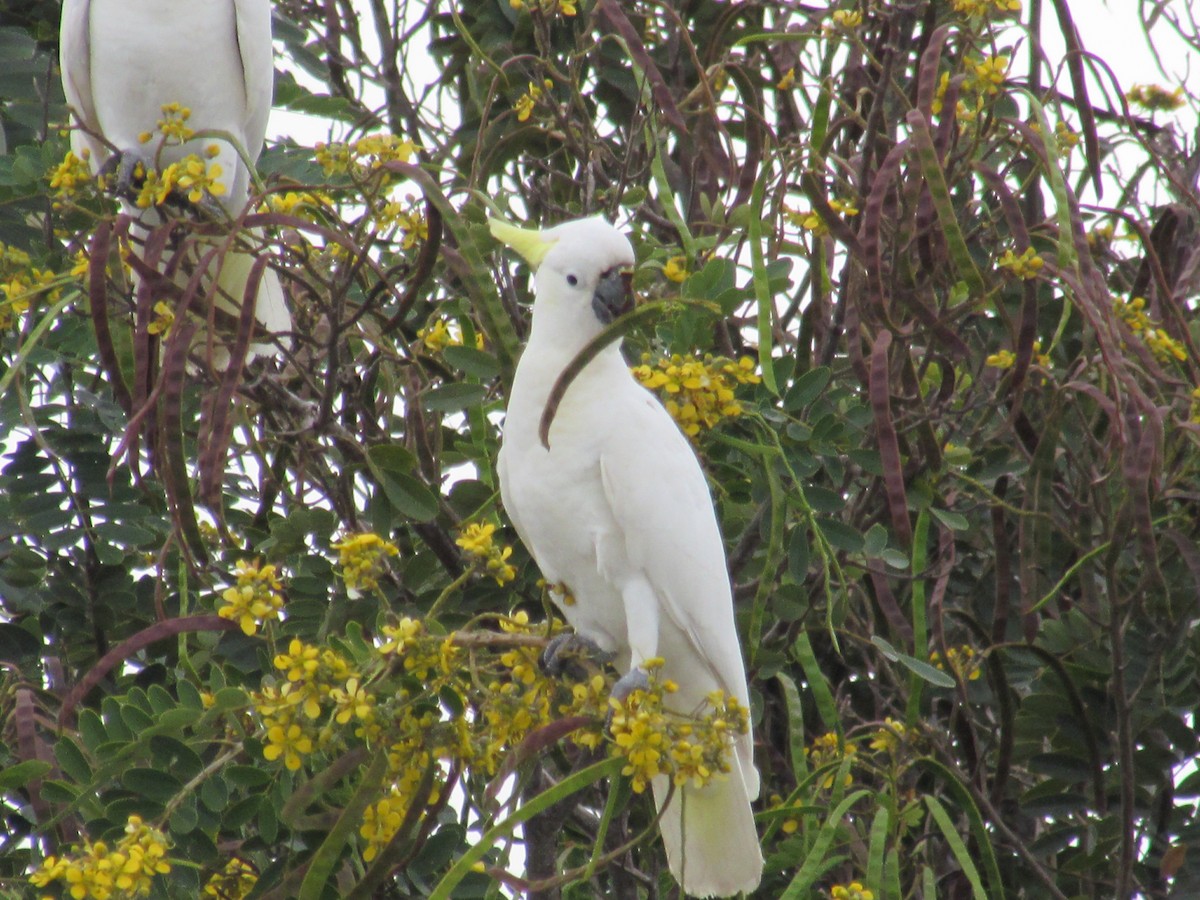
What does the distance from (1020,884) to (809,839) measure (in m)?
0.64

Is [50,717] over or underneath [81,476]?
underneath

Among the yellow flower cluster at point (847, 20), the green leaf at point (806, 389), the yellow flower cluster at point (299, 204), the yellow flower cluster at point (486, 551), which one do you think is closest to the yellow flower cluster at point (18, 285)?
the yellow flower cluster at point (299, 204)

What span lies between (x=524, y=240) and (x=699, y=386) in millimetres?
370

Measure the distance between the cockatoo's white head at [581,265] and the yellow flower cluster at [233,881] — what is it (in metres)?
0.87

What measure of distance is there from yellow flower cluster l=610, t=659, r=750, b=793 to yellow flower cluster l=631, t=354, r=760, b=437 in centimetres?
47

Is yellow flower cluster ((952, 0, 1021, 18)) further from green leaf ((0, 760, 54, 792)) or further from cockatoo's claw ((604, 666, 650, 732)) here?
green leaf ((0, 760, 54, 792))

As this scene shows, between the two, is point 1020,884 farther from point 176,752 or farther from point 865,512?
point 176,752

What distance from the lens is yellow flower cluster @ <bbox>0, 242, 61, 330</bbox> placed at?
1.94 metres

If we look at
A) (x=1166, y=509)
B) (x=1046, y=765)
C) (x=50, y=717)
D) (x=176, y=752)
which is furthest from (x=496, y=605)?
(x=1166, y=509)

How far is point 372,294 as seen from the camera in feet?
5.90

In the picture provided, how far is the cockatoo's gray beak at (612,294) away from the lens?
6.60ft

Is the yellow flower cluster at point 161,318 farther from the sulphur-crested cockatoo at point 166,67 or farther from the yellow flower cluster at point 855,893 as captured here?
the yellow flower cluster at point 855,893

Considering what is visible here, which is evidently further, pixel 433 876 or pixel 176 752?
pixel 433 876

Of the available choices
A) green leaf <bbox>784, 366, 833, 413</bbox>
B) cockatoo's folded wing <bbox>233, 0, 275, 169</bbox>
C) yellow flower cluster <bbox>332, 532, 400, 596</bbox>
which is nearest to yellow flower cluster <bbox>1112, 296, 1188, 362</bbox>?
green leaf <bbox>784, 366, 833, 413</bbox>
